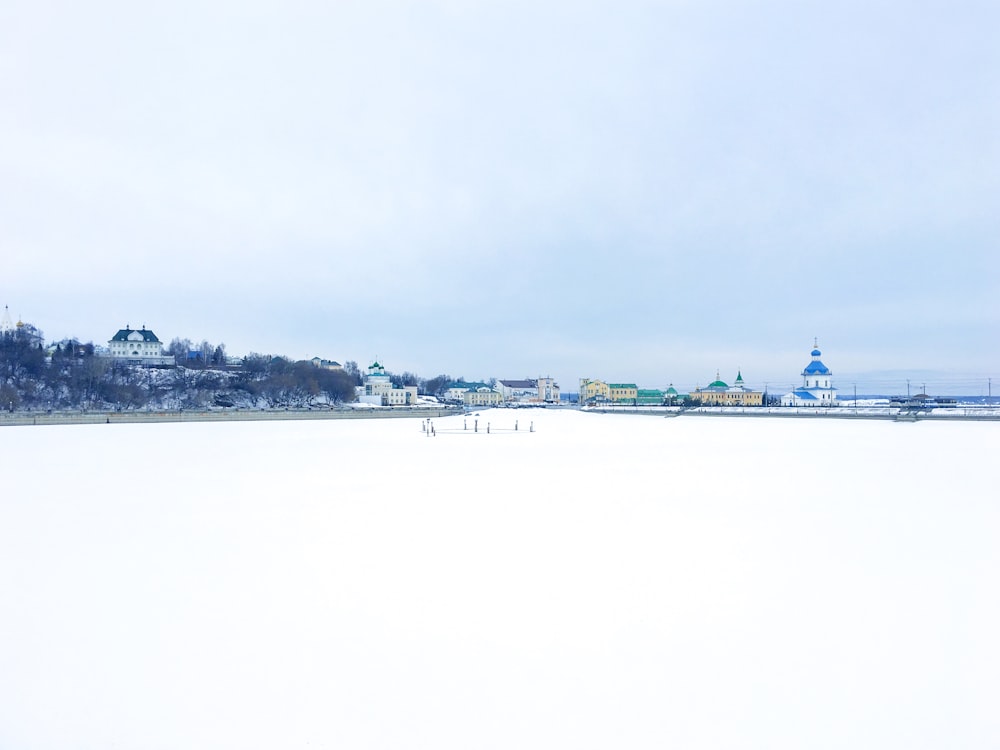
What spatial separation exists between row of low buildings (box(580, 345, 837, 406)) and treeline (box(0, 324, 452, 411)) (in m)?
49.0

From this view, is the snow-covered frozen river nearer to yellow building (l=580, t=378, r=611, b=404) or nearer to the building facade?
yellow building (l=580, t=378, r=611, b=404)

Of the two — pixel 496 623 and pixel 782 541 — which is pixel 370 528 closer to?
pixel 496 623

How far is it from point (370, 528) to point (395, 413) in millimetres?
63036

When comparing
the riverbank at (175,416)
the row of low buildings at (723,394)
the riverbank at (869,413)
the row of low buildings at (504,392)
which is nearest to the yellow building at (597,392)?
the row of low buildings at (723,394)

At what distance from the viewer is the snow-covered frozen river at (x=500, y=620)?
16.6 ft

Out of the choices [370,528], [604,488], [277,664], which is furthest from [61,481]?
[277,664]

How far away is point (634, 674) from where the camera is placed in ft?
19.0

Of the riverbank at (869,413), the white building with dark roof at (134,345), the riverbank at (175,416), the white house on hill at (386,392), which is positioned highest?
the white building with dark roof at (134,345)

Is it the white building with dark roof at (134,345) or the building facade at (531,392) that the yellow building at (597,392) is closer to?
the building facade at (531,392)

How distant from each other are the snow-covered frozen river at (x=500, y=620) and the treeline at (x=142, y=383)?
56760 mm

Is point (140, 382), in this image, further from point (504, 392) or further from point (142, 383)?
point (504, 392)

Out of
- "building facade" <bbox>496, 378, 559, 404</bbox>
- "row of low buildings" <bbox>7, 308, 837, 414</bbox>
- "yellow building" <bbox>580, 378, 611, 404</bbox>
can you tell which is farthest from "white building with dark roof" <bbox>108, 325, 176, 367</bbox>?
"yellow building" <bbox>580, 378, 611, 404</bbox>

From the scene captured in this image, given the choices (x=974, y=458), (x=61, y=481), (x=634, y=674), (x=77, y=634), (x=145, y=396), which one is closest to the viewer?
(x=634, y=674)

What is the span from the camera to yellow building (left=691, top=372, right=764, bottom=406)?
106375 millimetres
